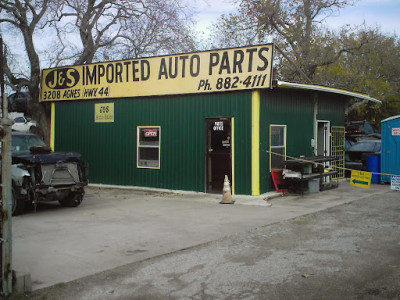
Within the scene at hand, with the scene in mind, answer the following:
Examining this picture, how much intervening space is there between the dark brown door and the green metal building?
31 millimetres

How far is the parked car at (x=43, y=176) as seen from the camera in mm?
10664

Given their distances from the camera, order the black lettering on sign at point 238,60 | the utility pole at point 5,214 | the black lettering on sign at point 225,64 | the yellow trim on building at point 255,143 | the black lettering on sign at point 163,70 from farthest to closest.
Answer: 1. the black lettering on sign at point 163,70
2. the black lettering on sign at point 225,64
3. the black lettering on sign at point 238,60
4. the yellow trim on building at point 255,143
5. the utility pole at point 5,214

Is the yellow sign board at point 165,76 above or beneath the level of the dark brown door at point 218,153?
above

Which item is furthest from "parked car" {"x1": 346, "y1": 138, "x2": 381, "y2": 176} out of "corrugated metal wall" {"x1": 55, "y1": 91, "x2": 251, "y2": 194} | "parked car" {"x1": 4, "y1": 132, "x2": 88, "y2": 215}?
"parked car" {"x1": 4, "y1": 132, "x2": 88, "y2": 215}

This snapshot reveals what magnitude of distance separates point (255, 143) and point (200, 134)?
1959 millimetres

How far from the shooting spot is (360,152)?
1923 cm

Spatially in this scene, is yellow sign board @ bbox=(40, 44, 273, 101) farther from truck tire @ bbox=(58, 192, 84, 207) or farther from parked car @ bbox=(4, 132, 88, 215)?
truck tire @ bbox=(58, 192, 84, 207)

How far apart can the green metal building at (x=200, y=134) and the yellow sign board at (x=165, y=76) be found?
190 mm

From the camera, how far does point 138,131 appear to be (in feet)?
52.9

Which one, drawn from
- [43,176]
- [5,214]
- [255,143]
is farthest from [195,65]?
[5,214]

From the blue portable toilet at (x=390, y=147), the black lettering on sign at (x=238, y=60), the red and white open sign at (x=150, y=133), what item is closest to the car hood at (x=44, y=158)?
the red and white open sign at (x=150, y=133)

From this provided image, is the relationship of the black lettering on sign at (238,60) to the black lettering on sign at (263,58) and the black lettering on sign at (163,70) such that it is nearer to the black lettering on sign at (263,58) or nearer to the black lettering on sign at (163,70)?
the black lettering on sign at (263,58)

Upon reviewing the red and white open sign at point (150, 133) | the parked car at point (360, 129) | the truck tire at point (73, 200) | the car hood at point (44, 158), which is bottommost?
the truck tire at point (73, 200)

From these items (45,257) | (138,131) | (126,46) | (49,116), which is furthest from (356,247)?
(126,46)
